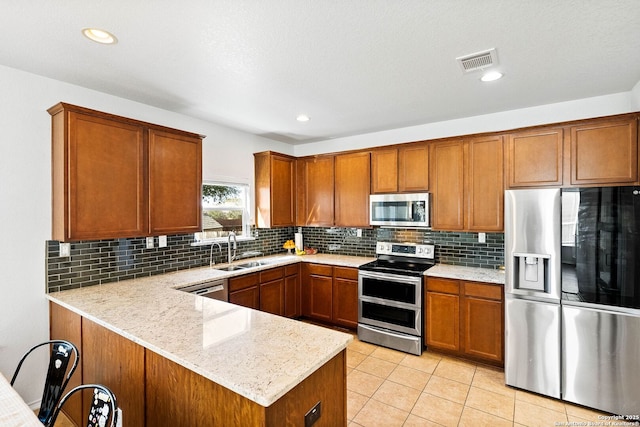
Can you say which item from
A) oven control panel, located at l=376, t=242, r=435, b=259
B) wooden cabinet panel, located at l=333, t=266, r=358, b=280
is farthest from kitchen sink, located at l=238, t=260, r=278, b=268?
oven control panel, located at l=376, t=242, r=435, b=259

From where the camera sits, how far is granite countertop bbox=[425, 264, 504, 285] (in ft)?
10.1

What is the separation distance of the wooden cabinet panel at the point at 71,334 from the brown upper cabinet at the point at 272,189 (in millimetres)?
2382

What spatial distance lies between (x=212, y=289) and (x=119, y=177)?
4.29 feet

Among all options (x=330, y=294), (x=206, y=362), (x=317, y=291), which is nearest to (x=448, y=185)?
(x=330, y=294)

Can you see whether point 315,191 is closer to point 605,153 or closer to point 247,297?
point 247,297

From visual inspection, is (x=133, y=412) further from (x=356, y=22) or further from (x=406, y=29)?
(x=406, y=29)

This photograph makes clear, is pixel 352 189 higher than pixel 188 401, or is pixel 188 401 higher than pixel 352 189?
pixel 352 189

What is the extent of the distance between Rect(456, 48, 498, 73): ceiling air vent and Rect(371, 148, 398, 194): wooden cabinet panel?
1.62 m

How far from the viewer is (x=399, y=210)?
3834mm

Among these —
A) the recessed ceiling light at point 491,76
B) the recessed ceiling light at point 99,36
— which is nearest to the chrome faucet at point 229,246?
the recessed ceiling light at point 99,36

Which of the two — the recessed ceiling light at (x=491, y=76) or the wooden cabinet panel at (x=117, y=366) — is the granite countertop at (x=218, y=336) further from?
the recessed ceiling light at (x=491, y=76)

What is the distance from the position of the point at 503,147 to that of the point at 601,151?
2.52 feet

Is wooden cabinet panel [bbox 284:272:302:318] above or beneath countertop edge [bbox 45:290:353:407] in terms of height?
beneath

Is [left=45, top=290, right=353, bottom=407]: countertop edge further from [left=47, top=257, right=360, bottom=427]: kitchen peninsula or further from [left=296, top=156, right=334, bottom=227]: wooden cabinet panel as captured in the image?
[left=296, top=156, right=334, bottom=227]: wooden cabinet panel
